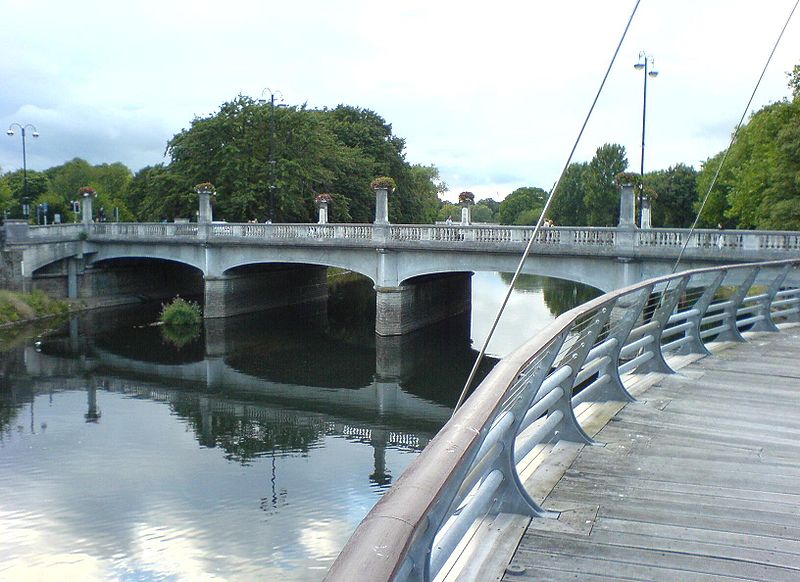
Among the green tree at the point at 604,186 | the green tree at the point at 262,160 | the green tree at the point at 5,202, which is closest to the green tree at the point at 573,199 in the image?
the green tree at the point at 604,186

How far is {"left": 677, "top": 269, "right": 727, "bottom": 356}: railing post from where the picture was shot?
7.97 metres

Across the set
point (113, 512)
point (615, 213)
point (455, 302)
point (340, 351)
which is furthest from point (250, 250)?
point (615, 213)

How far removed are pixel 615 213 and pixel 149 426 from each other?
59070 mm

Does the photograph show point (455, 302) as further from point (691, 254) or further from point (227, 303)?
point (691, 254)

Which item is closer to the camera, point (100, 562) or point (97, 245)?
point (100, 562)

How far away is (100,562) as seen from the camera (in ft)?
37.4

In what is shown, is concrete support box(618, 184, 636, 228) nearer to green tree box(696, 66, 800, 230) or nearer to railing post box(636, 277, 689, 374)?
green tree box(696, 66, 800, 230)

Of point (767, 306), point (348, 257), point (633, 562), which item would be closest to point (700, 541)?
point (633, 562)

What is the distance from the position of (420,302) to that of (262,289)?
9330mm

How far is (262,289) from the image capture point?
39.0 m

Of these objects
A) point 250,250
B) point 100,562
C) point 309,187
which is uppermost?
point 309,187

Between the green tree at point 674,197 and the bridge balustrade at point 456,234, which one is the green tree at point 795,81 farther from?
the green tree at point 674,197

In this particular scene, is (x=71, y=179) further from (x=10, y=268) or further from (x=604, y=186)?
(x=604, y=186)

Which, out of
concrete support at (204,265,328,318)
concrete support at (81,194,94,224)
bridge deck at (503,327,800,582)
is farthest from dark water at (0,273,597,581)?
bridge deck at (503,327,800,582)
